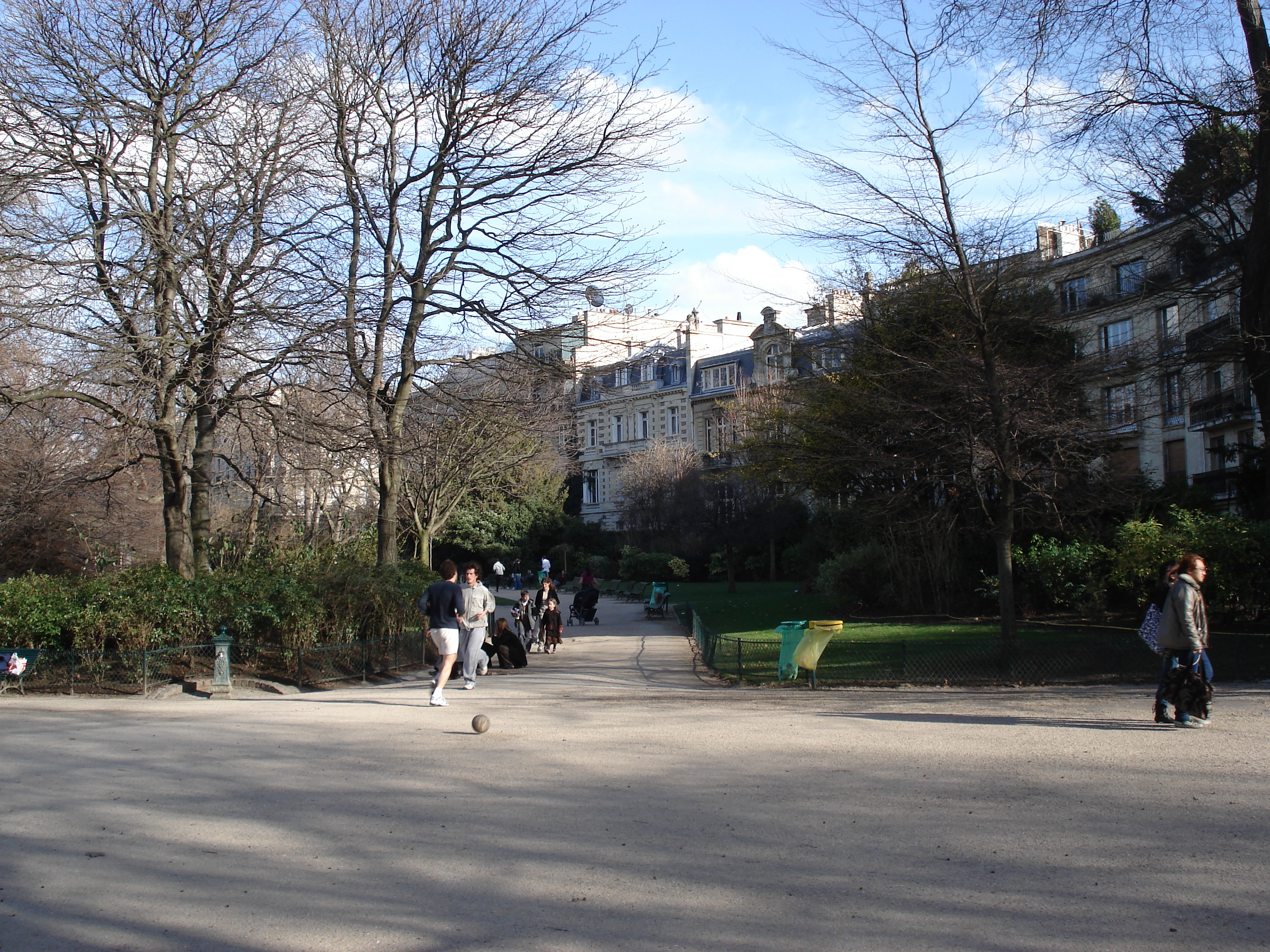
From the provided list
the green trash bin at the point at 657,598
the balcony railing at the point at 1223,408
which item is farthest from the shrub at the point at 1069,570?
the green trash bin at the point at 657,598

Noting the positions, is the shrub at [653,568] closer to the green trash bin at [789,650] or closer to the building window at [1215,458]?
the building window at [1215,458]

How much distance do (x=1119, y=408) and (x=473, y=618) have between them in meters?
14.4

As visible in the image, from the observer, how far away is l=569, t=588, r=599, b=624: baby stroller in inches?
1120

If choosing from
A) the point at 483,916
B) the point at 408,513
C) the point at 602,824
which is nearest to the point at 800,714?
the point at 602,824

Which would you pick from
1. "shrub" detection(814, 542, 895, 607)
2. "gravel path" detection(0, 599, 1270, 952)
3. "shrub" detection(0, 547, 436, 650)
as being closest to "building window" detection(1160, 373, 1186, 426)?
"shrub" detection(814, 542, 895, 607)

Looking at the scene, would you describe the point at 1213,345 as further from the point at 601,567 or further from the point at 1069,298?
the point at 601,567

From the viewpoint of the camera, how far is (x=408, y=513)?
31078mm

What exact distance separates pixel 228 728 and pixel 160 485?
65.9 feet

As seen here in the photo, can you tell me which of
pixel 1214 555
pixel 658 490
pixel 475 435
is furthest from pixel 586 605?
pixel 658 490

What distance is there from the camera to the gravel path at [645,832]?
4699 millimetres

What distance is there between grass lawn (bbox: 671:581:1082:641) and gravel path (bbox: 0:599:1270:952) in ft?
21.7

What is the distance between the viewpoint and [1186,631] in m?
9.37

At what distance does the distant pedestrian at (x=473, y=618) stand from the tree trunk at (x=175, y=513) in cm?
514

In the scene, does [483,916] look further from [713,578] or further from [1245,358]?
[713,578]
